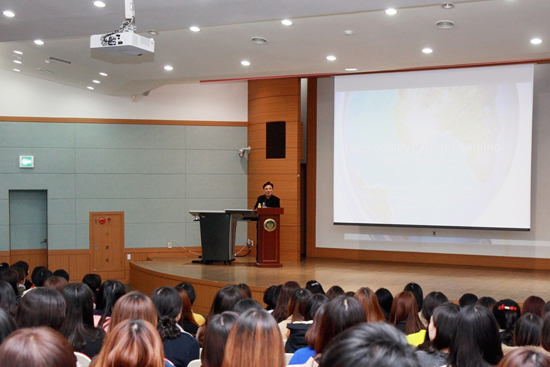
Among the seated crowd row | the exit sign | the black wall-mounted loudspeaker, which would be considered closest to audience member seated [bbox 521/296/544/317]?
the seated crowd row

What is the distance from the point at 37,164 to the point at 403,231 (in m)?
6.90

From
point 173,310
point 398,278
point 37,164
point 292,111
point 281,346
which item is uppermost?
point 292,111

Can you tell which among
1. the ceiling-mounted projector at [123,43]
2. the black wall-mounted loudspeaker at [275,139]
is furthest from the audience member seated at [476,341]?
the black wall-mounted loudspeaker at [275,139]

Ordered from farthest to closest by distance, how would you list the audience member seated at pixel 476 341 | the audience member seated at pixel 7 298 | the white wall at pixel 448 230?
1. the white wall at pixel 448 230
2. the audience member seated at pixel 7 298
3. the audience member seated at pixel 476 341

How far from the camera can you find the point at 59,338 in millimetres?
1488

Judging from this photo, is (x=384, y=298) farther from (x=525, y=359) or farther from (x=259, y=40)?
(x=259, y=40)

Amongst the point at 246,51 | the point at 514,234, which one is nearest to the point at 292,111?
the point at 246,51

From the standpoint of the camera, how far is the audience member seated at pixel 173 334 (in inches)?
113

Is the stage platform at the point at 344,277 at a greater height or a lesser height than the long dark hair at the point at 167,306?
lesser

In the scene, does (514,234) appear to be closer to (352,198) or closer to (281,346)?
(352,198)

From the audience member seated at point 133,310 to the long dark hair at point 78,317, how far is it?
52 cm

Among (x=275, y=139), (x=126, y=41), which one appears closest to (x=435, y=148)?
(x=275, y=139)

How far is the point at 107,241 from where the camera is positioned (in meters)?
10.6

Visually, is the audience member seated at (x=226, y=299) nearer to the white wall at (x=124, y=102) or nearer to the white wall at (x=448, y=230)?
the white wall at (x=448, y=230)
